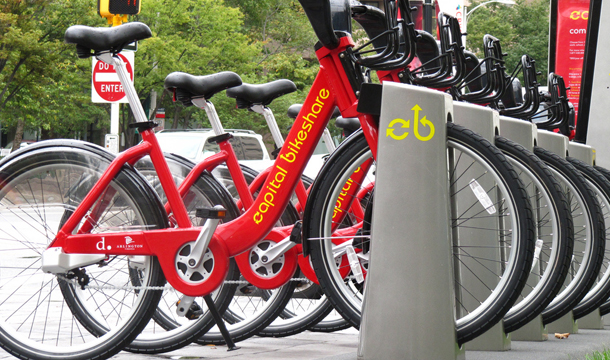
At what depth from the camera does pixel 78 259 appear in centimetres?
401

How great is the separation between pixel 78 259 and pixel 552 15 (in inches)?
282

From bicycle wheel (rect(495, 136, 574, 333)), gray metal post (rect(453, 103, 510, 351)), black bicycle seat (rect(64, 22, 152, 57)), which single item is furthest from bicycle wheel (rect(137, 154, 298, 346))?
bicycle wheel (rect(495, 136, 574, 333))

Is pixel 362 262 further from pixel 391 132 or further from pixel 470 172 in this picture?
pixel 391 132

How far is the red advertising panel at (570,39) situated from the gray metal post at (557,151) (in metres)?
4.12

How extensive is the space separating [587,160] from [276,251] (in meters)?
2.74

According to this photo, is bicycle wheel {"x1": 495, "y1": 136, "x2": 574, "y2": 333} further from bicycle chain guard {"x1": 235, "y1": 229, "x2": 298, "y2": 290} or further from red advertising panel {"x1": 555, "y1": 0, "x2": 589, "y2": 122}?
red advertising panel {"x1": 555, "y1": 0, "x2": 589, "y2": 122}

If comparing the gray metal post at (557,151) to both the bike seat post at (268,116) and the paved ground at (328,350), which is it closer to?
the paved ground at (328,350)

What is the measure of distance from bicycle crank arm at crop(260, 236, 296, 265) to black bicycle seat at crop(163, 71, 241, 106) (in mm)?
908

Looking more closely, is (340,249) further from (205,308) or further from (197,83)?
(197,83)

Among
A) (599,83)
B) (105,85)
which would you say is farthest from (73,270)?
(105,85)

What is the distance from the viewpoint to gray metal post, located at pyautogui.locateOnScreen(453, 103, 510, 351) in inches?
159

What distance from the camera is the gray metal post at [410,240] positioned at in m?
3.23

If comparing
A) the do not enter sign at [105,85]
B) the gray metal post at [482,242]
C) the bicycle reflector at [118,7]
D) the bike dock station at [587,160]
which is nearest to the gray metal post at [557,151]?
the bike dock station at [587,160]

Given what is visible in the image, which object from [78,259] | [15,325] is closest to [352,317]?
[78,259]
